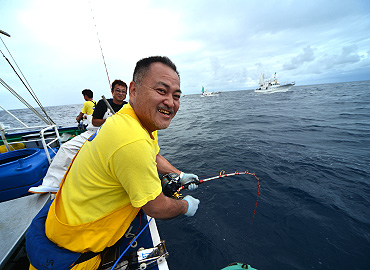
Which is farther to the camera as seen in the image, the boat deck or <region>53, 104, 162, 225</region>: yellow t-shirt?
the boat deck

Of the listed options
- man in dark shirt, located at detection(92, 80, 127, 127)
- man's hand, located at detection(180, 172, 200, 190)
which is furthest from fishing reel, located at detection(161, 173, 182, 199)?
man in dark shirt, located at detection(92, 80, 127, 127)

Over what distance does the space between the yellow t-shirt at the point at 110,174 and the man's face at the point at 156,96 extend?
243 millimetres

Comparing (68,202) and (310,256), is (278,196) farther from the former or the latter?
(68,202)

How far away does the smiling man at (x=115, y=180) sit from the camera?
1149 millimetres

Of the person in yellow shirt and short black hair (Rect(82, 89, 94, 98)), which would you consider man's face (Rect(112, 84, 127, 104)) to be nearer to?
the person in yellow shirt

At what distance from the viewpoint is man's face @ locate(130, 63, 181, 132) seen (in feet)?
4.81

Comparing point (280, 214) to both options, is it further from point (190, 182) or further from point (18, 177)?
point (18, 177)

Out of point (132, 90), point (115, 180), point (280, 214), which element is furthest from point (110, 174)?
point (280, 214)

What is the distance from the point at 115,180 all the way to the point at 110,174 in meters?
0.09

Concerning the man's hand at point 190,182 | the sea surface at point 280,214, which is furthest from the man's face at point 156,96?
the sea surface at point 280,214

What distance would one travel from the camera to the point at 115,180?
1.26 m

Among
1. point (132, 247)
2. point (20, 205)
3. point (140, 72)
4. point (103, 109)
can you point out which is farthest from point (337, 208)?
point (103, 109)

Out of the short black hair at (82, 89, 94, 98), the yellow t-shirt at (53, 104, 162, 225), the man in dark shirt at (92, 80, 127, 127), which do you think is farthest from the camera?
the short black hair at (82, 89, 94, 98)

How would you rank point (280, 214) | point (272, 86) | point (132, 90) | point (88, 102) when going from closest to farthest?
point (132, 90), point (280, 214), point (88, 102), point (272, 86)
